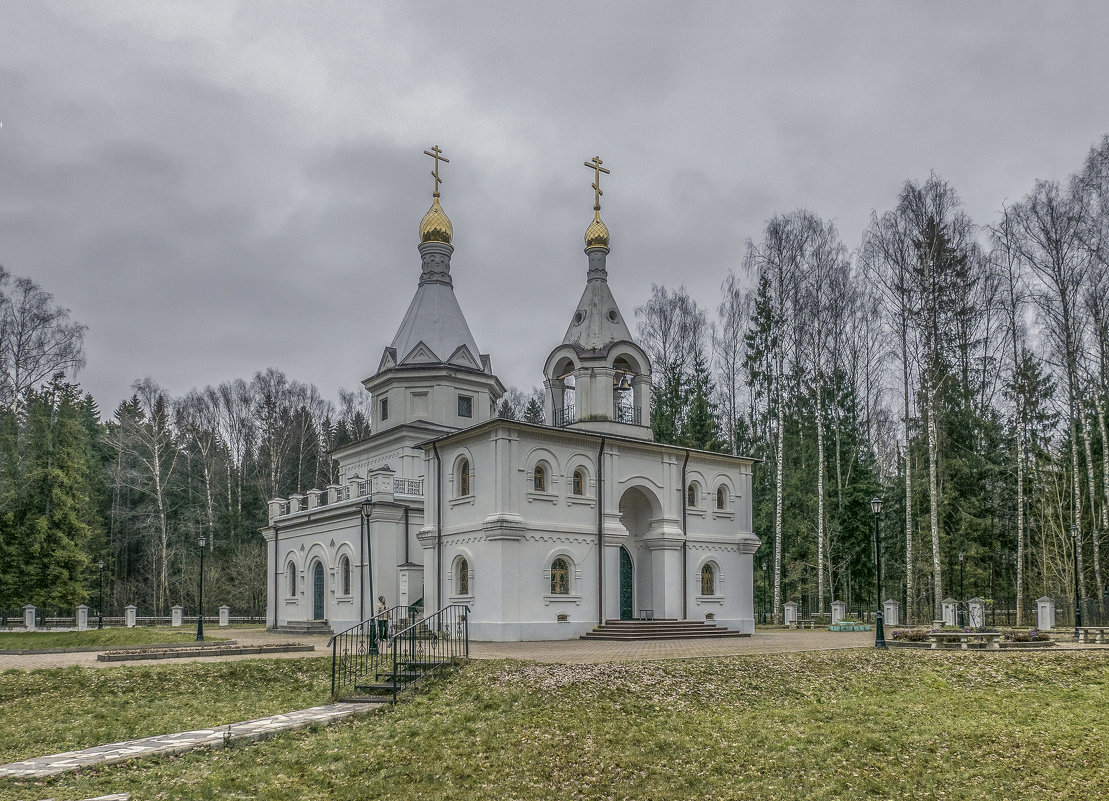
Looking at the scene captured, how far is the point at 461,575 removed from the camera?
84.1 feet

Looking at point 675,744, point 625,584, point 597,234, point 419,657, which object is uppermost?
point 597,234

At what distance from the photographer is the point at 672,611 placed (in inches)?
1049

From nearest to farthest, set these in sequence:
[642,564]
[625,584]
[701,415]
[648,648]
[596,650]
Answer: [596,650] → [648,648] → [625,584] → [642,564] → [701,415]

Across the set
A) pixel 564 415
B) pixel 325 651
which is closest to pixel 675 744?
pixel 325 651

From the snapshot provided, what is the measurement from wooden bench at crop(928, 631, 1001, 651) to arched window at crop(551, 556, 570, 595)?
951cm

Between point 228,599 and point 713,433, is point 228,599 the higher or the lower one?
the lower one

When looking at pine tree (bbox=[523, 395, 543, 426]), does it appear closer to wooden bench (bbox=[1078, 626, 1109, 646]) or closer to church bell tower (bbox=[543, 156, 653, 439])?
church bell tower (bbox=[543, 156, 653, 439])

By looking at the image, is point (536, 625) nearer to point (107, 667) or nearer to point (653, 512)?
point (653, 512)

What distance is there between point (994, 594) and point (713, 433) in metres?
14.0

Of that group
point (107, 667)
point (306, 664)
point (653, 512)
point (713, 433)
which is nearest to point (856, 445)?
point (713, 433)

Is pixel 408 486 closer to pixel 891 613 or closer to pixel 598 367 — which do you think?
pixel 598 367


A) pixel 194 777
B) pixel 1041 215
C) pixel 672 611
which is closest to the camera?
pixel 194 777

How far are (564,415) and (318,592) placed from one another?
472 inches

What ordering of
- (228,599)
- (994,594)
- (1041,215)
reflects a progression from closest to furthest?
(1041,215), (994,594), (228,599)
